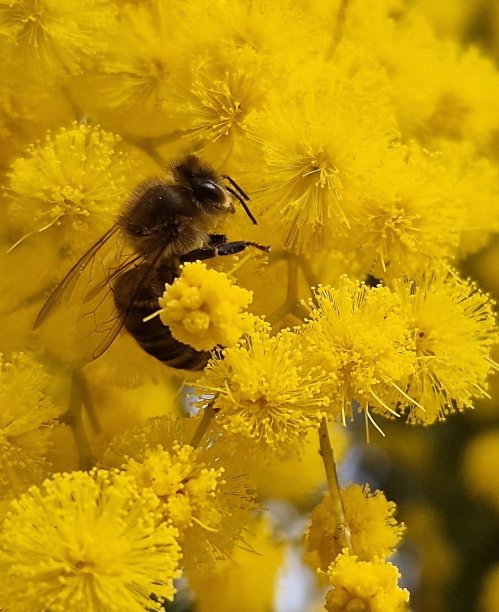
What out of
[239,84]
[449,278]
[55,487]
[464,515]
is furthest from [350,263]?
[464,515]

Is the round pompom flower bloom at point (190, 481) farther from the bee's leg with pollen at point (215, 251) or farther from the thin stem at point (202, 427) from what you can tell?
the bee's leg with pollen at point (215, 251)

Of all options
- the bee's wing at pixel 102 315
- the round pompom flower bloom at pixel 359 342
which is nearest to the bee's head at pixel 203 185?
the bee's wing at pixel 102 315

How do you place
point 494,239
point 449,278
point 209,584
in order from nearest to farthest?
point 449,278 → point 209,584 → point 494,239

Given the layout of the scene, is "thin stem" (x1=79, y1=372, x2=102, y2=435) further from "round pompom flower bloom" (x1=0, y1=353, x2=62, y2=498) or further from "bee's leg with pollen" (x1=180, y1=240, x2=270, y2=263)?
"bee's leg with pollen" (x1=180, y1=240, x2=270, y2=263)

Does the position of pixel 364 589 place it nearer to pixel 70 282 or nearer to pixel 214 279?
pixel 214 279

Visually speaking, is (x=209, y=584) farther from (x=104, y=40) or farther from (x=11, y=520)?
(x=104, y=40)

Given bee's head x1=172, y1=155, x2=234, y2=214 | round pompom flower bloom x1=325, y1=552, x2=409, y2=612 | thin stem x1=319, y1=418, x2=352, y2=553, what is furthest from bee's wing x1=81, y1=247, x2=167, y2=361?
round pompom flower bloom x1=325, y1=552, x2=409, y2=612
